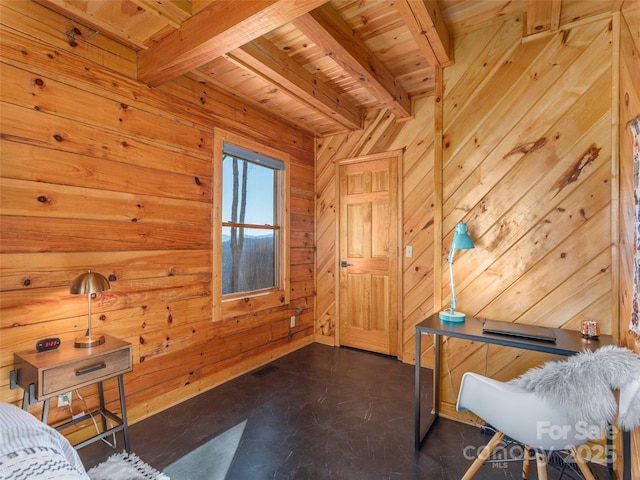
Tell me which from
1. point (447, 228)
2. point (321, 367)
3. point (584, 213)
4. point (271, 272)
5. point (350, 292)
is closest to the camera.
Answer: point (584, 213)

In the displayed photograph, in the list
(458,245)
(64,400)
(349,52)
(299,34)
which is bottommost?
(64,400)

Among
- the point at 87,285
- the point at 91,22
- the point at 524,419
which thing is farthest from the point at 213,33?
the point at 524,419

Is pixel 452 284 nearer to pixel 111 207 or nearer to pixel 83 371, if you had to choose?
pixel 83 371

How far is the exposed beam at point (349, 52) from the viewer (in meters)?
1.95

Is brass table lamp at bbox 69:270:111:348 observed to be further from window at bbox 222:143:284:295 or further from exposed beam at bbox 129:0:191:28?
exposed beam at bbox 129:0:191:28

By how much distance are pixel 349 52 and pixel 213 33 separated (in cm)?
93

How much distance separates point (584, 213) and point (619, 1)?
119 cm

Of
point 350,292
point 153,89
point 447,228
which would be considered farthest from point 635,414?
point 153,89

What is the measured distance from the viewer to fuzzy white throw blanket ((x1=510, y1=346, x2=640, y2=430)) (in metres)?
1.16

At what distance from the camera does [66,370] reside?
5.47 feet

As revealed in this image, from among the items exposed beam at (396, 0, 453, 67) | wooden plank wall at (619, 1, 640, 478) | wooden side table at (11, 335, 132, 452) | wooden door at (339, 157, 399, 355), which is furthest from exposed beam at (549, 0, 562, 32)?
wooden side table at (11, 335, 132, 452)

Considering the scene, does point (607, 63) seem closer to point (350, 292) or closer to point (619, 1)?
point (619, 1)

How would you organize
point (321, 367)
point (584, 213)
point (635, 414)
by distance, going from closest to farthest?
point (635, 414), point (584, 213), point (321, 367)

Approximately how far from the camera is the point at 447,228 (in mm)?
2396
